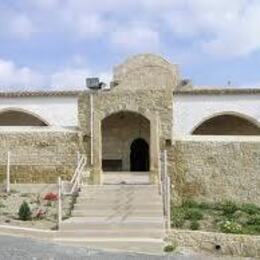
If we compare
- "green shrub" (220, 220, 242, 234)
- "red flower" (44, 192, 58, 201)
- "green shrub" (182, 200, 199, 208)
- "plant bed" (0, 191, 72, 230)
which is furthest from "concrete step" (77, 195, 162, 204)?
"green shrub" (182, 200, 199, 208)

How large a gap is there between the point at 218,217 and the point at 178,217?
1.62m

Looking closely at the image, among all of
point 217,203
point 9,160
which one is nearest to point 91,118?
point 9,160

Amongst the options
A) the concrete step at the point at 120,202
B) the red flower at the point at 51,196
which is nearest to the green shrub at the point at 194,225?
the concrete step at the point at 120,202

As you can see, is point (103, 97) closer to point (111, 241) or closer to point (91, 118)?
point (91, 118)

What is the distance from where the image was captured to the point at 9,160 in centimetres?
2561

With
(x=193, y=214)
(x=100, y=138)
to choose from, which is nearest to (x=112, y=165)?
(x=100, y=138)

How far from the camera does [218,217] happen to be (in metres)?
22.1

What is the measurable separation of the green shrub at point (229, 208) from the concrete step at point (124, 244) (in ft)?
18.7

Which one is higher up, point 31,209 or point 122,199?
point 122,199

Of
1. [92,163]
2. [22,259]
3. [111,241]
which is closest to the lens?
[22,259]

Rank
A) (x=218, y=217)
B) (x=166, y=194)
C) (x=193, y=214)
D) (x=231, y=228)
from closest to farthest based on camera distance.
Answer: (x=231, y=228), (x=166, y=194), (x=193, y=214), (x=218, y=217)

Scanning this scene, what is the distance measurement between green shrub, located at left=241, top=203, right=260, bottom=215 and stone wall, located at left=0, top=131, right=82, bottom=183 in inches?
250

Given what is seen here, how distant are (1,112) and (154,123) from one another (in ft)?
29.7

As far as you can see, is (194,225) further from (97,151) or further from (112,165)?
(112,165)
